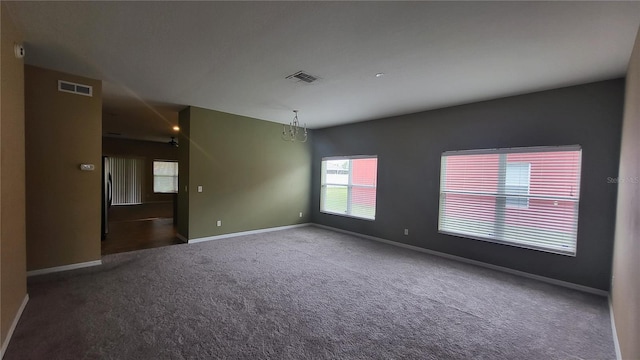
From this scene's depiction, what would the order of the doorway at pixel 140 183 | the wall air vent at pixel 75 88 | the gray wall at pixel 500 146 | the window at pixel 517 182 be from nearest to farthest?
the gray wall at pixel 500 146
the wall air vent at pixel 75 88
the window at pixel 517 182
the doorway at pixel 140 183

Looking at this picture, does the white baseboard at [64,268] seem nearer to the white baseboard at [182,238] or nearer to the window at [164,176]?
the white baseboard at [182,238]

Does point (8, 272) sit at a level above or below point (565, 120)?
below

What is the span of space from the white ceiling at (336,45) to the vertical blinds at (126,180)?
7.61 meters

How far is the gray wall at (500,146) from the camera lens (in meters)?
3.13

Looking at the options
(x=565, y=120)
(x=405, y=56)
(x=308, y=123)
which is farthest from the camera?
(x=308, y=123)

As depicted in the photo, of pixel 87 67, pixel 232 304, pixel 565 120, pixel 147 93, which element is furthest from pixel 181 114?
pixel 565 120

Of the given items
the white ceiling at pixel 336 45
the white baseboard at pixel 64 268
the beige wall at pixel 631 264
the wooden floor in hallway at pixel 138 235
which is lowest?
the wooden floor in hallway at pixel 138 235

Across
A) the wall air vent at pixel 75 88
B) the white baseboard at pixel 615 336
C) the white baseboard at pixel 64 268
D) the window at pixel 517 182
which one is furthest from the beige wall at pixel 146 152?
the white baseboard at pixel 615 336

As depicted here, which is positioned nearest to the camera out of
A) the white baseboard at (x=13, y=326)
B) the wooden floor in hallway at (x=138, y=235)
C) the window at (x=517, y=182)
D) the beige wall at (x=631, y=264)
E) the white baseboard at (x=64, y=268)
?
the beige wall at (x=631, y=264)

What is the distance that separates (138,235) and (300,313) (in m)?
4.74

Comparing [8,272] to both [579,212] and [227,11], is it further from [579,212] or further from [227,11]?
[579,212]

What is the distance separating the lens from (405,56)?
2.63m

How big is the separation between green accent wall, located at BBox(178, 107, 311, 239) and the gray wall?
1.38 meters

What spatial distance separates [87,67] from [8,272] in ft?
7.89
